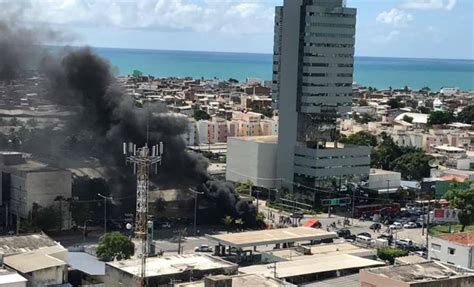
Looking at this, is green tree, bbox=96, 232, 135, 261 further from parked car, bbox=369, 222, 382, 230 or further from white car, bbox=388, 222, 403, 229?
white car, bbox=388, 222, 403, 229

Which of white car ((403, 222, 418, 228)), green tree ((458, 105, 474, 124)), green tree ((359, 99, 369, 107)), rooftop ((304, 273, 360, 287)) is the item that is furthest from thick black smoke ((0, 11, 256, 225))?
green tree ((359, 99, 369, 107))

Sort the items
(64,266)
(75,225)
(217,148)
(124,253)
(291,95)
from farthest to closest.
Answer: (217,148)
(291,95)
(75,225)
(124,253)
(64,266)

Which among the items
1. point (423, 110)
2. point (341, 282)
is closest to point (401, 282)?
point (341, 282)

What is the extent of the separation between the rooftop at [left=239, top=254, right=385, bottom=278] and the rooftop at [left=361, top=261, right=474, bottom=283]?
2892 millimetres

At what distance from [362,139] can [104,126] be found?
20027 millimetres

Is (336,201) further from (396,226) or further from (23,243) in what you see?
(23,243)

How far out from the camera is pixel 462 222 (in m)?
31.6

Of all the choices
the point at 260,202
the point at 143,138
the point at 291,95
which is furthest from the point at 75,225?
the point at 291,95

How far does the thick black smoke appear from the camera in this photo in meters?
34.8

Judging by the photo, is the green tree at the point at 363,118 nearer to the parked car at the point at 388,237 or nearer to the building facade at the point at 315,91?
the building facade at the point at 315,91

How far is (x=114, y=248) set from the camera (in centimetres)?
2422

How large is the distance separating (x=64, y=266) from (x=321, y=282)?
657cm

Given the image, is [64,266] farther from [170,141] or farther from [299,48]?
[299,48]

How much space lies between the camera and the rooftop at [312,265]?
2045 centimetres
